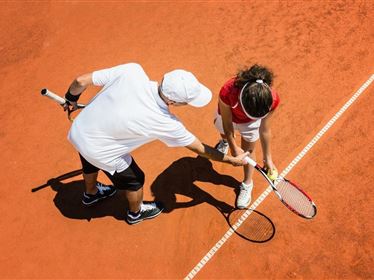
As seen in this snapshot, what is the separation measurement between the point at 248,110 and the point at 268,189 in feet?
5.83

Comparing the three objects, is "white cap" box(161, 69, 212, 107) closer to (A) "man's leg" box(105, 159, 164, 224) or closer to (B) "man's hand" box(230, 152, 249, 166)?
(B) "man's hand" box(230, 152, 249, 166)

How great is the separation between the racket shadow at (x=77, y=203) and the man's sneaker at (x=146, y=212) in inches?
8.5

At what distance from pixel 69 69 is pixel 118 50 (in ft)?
3.01

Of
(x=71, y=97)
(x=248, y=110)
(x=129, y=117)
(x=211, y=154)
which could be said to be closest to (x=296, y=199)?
(x=211, y=154)

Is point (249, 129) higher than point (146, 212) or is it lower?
higher

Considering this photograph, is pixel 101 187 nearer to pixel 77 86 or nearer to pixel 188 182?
pixel 188 182

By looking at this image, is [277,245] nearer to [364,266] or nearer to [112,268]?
[364,266]

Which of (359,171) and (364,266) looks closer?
(364,266)

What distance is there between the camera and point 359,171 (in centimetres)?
520

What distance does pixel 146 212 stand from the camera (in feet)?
16.7

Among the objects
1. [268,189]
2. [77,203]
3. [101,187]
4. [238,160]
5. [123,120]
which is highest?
[123,120]

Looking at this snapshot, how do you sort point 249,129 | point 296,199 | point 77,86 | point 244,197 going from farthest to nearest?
point 244,197
point 296,199
point 249,129
point 77,86

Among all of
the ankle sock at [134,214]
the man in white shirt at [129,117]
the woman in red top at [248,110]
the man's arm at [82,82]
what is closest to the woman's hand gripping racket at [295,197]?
the woman in red top at [248,110]

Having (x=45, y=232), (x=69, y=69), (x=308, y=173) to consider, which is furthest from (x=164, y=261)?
(x=69, y=69)
